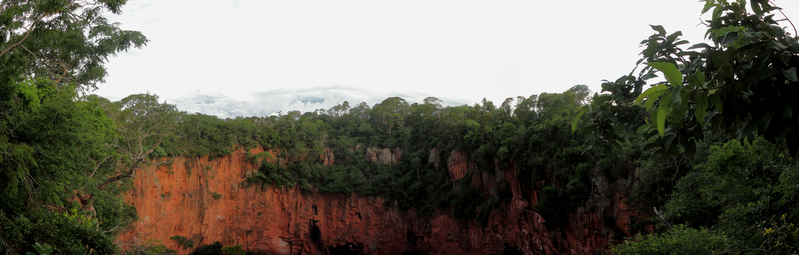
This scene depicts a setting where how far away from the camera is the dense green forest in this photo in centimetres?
132

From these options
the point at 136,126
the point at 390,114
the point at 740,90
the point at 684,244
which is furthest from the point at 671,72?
the point at 390,114

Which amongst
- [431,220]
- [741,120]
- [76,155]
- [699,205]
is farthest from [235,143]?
[741,120]

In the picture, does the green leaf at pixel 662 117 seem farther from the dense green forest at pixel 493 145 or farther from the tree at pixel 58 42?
the tree at pixel 58 42

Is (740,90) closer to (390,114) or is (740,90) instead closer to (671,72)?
(671,72)

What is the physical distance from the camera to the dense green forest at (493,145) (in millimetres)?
1317

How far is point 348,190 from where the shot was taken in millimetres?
21828

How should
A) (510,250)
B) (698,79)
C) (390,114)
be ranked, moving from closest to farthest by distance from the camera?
(698,79) < (510,250) < (390,114)

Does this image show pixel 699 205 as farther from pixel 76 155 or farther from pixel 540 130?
pixel 76 155

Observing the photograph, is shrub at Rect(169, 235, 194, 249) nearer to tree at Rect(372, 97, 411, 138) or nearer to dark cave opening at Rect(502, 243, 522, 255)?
tree at Rect(372, 97, 411, 138)

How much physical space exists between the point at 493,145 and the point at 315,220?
10971 mm

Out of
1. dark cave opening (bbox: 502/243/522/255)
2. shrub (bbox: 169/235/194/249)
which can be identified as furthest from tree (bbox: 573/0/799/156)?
shrub (bbox: 169/235/194/249)

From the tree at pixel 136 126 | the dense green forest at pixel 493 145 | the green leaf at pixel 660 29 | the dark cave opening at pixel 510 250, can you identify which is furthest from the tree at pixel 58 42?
the dark cave opening at pixel 510 250

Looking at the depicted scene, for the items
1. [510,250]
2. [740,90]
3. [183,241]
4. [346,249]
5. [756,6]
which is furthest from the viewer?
[346,249]

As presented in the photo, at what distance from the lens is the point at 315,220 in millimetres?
22219
